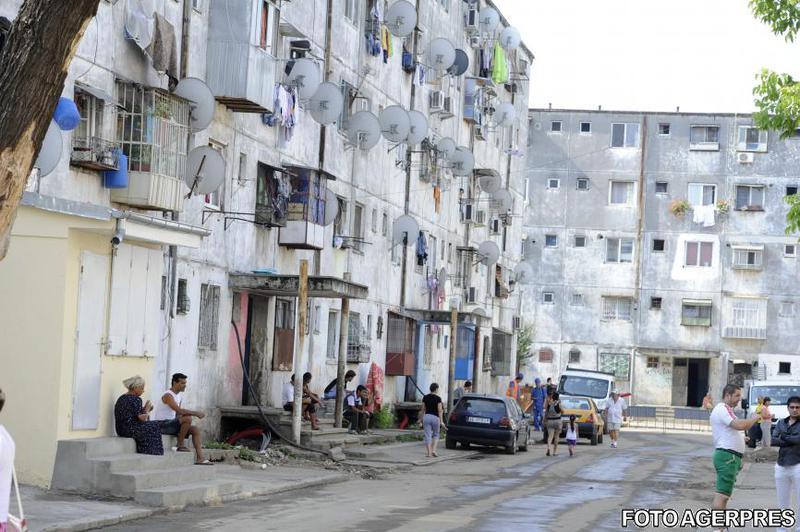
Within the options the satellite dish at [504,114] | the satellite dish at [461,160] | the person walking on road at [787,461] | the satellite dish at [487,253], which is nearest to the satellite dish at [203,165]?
the person walking on road at [787,461]

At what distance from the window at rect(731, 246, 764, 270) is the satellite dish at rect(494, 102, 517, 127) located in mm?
21257

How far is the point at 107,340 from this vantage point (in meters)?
20.4

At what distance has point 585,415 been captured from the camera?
44938mm

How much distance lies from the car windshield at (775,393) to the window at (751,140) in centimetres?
2679

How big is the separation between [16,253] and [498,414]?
19.4 m

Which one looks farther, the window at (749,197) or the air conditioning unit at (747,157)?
the air conditioning unit at (747,157)

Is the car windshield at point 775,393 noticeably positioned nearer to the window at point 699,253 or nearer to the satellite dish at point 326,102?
the satellite dish at point 326,102

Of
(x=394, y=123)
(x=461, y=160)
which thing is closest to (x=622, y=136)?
(x=461, y=160)

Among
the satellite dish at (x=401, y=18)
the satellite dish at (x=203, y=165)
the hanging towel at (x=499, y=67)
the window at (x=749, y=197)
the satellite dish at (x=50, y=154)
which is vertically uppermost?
the hanging towel at (x=499, y=67)

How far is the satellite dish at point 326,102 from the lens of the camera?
3288 centimetres

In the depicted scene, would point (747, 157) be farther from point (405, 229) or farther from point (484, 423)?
point (484, 423)

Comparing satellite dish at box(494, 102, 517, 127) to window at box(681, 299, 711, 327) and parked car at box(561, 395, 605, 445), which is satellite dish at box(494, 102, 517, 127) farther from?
window at box(681, 299, 711, 327)

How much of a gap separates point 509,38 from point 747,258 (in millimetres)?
21826

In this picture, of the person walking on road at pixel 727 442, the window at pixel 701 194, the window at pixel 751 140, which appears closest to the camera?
the person walking on road at pixel 727 442
